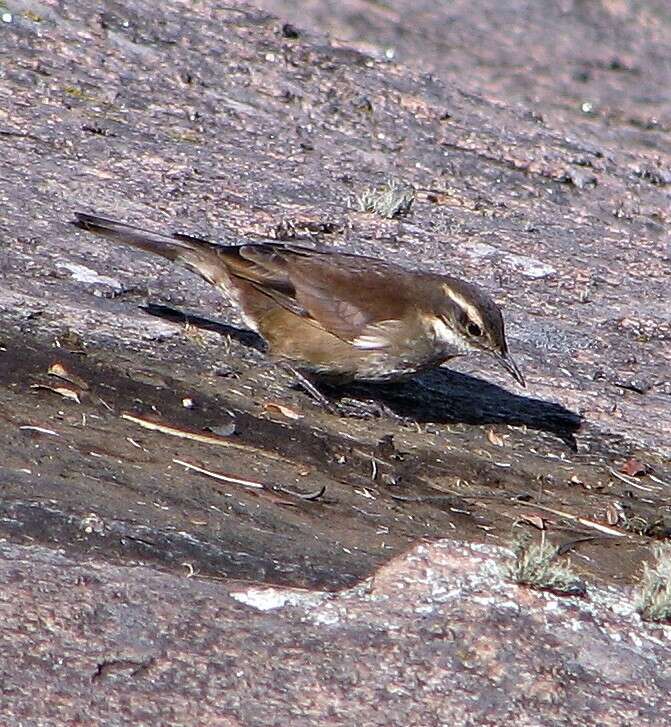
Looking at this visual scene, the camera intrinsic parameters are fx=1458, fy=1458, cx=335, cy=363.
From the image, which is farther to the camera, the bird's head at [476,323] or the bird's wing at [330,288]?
the bird's wing at [330,288]

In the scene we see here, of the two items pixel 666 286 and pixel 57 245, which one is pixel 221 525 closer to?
pixel 57 245

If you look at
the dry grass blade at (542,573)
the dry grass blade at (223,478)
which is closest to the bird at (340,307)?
the dry grass blade at (223,478)

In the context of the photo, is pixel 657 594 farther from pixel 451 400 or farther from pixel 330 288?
pixel 330 288

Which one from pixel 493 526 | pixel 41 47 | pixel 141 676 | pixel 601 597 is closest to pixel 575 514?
pixel 493 526

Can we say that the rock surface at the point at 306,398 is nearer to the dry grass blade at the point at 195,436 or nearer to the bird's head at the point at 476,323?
the dry grass blade at the point at 195,436

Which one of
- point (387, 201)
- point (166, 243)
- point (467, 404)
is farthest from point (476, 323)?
point (387, 201)

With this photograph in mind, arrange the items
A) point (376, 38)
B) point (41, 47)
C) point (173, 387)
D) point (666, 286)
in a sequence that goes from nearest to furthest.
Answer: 1. point (173, 387)
2. point (666, 286)
3. point (41, 47)
4. point (376, 38)
